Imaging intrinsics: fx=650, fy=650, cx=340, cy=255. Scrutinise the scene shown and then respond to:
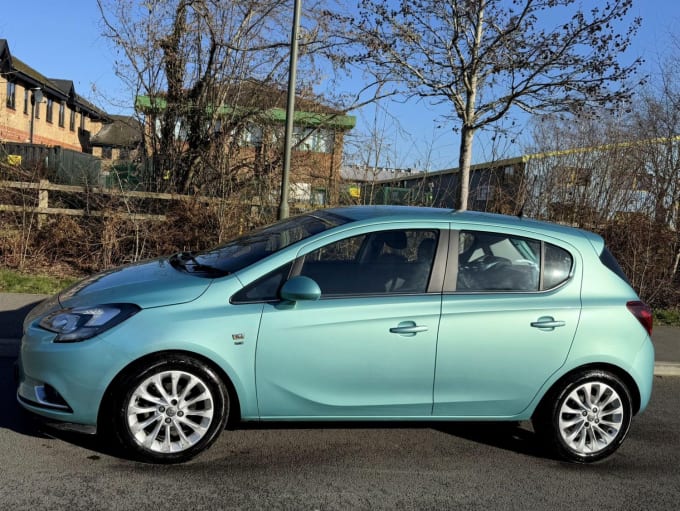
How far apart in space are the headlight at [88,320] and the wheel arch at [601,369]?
2.86 metres

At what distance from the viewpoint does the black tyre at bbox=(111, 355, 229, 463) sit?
395cm

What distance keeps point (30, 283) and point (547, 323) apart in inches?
301

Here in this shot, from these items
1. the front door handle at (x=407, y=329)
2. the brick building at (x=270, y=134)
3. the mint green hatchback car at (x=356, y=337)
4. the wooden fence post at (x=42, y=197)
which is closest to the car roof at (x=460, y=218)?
the mint green hatchback car at (x=356, y=337)

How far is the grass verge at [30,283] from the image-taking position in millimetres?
8945

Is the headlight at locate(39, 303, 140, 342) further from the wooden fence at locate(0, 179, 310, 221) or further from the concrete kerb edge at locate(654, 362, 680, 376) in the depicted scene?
the wooden fence at locate(0, 179, 310, 221)

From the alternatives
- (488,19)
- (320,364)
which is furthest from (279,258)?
(488,19)

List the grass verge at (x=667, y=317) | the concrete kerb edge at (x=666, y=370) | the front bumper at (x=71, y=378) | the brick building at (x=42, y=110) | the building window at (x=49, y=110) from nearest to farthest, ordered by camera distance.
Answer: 1. the front bumper at (x=71, y=378)
2. the concrete kerb edge at (x=666, y=370)
3. the grass verge at (x=667, y=317)
4. the brick building at (x=42, y=110)
5. the building window at (x=49, y=110)

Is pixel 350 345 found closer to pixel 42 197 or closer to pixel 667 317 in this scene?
pixel 667 317

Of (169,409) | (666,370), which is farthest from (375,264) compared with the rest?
(666,370)

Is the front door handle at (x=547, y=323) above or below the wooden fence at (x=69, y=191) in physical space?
below

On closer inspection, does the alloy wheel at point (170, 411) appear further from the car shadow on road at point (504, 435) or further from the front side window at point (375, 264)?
the car shadow on road at point (504, 435)

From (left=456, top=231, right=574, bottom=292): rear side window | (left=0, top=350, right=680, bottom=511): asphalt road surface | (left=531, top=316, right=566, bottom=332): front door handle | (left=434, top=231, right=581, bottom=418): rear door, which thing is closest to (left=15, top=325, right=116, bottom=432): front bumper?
(left=0, top=350, right=680, bottom=511): asphalt road surface

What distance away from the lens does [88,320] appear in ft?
13.1

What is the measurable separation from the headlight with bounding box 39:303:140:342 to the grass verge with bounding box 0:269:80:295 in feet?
17.2
